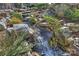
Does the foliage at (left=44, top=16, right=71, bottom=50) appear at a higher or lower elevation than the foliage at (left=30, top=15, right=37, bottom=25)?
lower

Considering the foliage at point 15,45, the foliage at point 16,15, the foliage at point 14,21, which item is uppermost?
the foliage at point 16,15

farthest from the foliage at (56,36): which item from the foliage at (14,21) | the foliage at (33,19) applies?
the foliage at (14,21)

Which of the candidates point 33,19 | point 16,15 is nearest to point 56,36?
point 33,19

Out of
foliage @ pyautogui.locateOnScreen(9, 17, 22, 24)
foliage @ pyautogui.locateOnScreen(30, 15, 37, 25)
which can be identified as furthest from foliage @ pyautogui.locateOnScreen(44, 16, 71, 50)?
foliage @ pyautogui.locateOnScreen(9, 17, 22, 24)

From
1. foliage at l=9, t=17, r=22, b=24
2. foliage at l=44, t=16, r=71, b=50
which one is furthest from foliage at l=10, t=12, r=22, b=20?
foliage at l=44, t=16, r=71, b=50

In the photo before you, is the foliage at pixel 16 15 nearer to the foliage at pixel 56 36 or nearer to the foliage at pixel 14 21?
the foliage at pixel 14 21

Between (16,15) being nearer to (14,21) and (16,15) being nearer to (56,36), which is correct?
(14,21)

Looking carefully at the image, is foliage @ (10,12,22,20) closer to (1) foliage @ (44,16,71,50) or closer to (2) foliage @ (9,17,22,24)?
(2) foliage @ (9,17,22,24)

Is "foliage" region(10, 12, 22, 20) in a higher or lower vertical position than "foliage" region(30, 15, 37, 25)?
higher

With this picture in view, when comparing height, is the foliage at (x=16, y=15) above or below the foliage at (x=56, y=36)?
above

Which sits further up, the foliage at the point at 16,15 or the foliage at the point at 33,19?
the foliage at the point at 16,15

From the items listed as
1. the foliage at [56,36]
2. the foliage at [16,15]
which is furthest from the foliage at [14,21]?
the foliage at [56,36]

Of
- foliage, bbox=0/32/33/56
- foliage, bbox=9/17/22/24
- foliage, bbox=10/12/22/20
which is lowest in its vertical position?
foliage, bbox=0/32/33/56

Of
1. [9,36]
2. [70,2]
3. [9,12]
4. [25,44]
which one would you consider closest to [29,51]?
[25,44]
